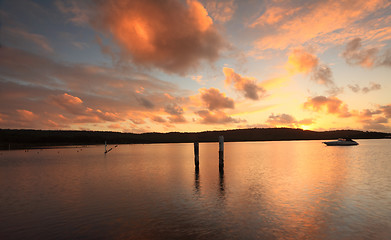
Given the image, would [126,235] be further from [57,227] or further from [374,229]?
[374,229]

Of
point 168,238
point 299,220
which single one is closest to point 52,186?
point 168,238

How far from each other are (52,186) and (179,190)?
13014 millimetres

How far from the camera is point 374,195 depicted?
68.1 feet

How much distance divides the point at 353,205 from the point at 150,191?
1577 centimetres

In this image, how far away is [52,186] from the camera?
25.4 metres

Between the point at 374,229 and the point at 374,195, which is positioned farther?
the point at 374,195

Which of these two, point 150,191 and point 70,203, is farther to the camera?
point 150,191

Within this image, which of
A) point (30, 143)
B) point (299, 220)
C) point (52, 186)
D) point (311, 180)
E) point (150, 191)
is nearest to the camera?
point (299, 220)

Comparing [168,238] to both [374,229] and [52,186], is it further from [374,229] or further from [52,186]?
[52,186]

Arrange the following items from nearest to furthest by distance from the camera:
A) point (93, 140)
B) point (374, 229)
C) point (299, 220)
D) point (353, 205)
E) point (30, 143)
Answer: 1. point (374, 229)
2. point (299, 220)
3. point (353, 205)
4. point (30, 143)
5. point (93, 140)

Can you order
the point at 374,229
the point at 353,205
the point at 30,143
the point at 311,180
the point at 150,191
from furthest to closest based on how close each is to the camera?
the point at 30,143 → the point at 311,180 → the point at 150,191 → the point at 353,205 → the point at 374,229

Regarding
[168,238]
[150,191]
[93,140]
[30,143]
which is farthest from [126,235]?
[93,140]

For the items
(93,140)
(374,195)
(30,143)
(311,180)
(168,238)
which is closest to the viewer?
(168,238)

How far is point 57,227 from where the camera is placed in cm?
1319
